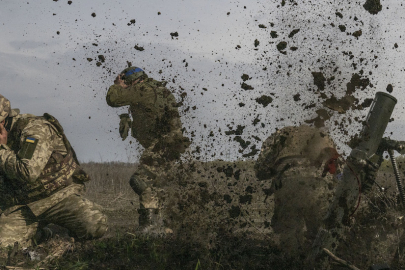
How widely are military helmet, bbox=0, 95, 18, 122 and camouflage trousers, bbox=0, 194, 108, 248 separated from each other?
114 centimetres

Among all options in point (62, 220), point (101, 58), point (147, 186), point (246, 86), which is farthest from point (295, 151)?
point (101, 58)

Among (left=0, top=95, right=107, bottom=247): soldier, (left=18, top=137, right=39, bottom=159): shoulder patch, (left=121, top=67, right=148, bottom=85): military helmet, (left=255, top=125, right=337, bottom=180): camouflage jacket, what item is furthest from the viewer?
(left=121, top=67, right=148, bottom=85): military helmet

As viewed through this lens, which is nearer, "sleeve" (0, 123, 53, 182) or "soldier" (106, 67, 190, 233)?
"sleeve" (0, 123, 53, 182)

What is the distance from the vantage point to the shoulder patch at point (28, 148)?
4.62m

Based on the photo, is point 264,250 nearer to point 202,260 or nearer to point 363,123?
point 202,260

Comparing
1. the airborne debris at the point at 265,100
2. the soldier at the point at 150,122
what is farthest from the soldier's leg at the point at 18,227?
the airborne debris at the point at 265,100

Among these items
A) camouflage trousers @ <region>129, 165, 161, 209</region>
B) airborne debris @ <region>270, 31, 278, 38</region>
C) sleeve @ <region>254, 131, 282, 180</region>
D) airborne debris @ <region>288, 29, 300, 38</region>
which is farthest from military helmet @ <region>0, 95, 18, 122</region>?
airborne debris @ <region>288, 29, 300, 38</region>

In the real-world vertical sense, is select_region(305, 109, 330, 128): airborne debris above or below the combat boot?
above

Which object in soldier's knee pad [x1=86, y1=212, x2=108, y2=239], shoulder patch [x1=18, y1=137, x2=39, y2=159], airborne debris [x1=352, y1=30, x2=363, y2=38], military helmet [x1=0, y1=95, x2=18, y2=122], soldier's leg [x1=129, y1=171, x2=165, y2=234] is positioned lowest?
soldier's knee pad [x1=86, y1=212, x2=108, y2=239]

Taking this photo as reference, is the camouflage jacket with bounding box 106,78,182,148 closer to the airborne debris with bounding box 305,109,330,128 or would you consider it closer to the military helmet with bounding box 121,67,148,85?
the military helmet with bounding box 121,67,148,85

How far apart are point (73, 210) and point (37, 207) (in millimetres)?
429

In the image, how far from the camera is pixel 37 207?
200 inches

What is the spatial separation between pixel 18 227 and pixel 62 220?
57 cm

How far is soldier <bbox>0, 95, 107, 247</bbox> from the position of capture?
4957mm
